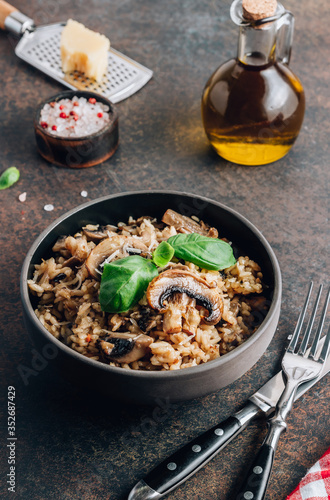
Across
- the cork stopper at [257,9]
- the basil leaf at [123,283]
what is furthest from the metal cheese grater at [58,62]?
the basil leaf at [123,283]

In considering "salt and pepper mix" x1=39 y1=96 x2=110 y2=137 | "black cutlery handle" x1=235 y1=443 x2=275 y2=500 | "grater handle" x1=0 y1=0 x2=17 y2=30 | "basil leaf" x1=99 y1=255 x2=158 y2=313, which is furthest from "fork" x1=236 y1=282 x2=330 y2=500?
"grater handle" x1=0 y1=0 x2=17 y2=30

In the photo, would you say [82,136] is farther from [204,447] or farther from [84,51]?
[204,447]

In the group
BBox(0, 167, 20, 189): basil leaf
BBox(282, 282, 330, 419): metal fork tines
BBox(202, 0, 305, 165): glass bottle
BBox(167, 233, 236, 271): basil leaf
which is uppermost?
BBox(202, 0, 305, 165): glass bottle

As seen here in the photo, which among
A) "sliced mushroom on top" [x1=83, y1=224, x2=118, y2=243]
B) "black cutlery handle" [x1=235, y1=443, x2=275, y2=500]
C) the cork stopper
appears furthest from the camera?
the cork stopper

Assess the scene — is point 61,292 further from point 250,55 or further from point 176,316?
point 250,55

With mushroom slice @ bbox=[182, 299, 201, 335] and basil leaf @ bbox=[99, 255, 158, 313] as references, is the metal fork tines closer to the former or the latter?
mushroom slice @ bbox=[182, 299, 201, 335]

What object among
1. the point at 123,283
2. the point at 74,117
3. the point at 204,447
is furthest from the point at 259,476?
the point at 74,117

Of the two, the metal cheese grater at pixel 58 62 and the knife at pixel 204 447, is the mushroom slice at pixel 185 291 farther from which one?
the metal cheese grater at pixel 58 62
